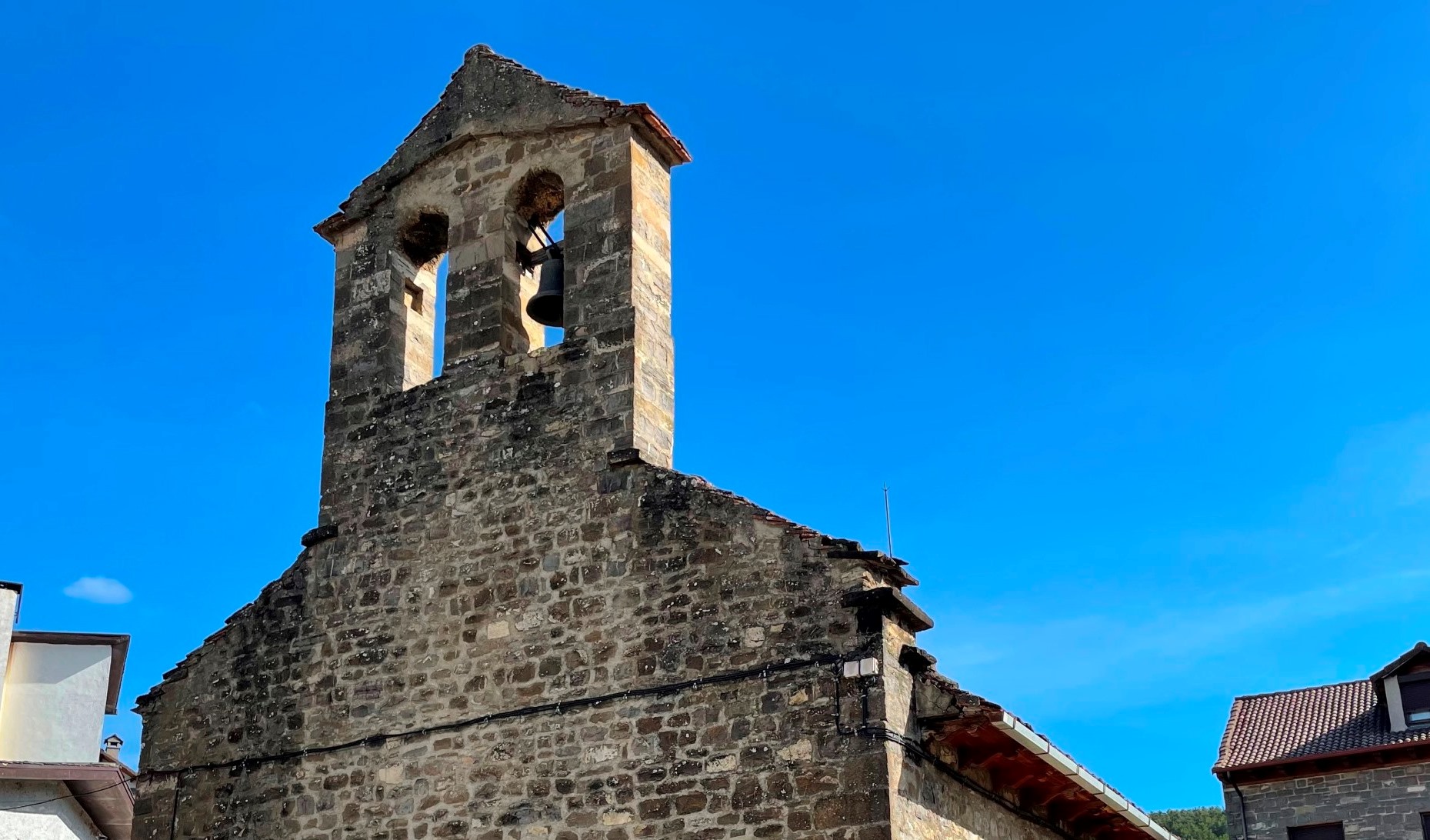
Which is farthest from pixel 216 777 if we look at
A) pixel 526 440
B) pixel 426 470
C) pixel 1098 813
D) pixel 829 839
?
pixel 1098 813

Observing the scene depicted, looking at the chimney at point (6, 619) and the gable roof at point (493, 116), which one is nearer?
the gable roof at point (493, 116)

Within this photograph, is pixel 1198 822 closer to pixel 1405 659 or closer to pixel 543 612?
pixel 1405 659

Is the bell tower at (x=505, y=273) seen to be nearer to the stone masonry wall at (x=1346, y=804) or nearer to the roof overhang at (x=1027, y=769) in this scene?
the roof overhang at (x=1027, y=769)

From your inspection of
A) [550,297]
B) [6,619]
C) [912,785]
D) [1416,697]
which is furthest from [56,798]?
[1416,697]

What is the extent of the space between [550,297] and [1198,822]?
3683 centimetres

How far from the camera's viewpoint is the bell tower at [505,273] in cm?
1075

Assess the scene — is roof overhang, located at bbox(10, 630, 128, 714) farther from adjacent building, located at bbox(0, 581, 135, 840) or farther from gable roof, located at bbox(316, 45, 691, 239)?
gable roof, located at bbox(316, 45, 691, 239)

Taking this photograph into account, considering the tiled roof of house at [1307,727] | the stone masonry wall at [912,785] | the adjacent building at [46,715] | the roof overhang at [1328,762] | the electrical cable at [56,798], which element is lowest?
the stone masonry wall at [912,785]

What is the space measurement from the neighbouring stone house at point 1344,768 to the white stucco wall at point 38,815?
1719 centimetres

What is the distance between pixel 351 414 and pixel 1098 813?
21.9 ft

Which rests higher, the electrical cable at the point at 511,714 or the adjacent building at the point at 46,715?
the adjacent building at the point at 46,715

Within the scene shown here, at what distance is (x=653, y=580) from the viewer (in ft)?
32.4

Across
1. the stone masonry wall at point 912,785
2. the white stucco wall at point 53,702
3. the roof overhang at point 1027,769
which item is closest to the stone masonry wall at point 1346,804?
the roof overhang at point 1027,769

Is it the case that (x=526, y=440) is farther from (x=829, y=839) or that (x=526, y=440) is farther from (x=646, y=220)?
(x=829, y=839)
